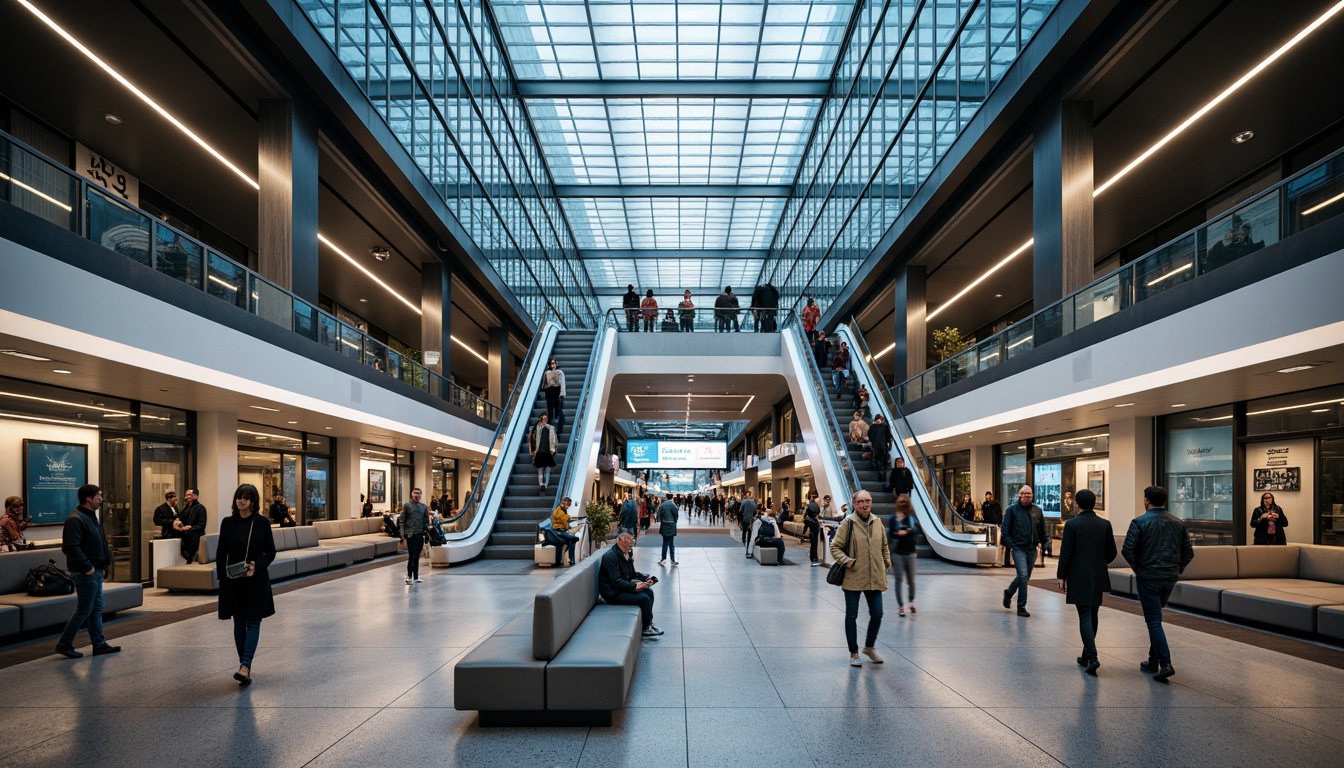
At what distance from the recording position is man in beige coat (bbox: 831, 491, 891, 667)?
7.27 meters

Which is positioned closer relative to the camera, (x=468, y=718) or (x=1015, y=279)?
(x=468, y=718)

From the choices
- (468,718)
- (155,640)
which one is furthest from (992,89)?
(155,640)

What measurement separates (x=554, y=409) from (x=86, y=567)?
12940 millimetres

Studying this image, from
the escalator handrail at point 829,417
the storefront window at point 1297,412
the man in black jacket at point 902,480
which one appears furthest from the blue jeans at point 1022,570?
the man in black jacket at point 902,480

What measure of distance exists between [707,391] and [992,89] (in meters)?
17.5

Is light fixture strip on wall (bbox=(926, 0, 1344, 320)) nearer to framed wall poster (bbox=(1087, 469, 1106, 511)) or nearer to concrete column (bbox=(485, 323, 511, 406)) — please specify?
framed wall poster (bbox=(1087, 469, 1106, 511))

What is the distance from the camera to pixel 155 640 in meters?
8.45

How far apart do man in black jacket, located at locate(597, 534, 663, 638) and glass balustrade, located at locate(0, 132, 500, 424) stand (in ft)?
22.1

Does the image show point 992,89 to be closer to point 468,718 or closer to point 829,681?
point 829,681

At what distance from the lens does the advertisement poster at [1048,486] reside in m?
19.6

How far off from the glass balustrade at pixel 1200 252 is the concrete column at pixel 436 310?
51.1ft

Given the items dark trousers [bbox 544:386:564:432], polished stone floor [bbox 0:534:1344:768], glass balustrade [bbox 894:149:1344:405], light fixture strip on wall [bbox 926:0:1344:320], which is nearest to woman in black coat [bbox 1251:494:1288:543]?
glass balustrade [bbox 894:149:1344:405]

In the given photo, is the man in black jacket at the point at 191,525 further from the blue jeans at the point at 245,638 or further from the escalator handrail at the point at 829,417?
the escalator handrail at the point at 829,417

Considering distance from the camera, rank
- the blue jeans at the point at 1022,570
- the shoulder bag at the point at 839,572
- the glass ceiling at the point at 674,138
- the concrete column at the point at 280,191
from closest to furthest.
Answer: the shoulder bag at the point at 839,572, the blue jeans at the point at 1022,570, the concrete column at the point at 280,191, the glass ceiling at the point at 674,138
